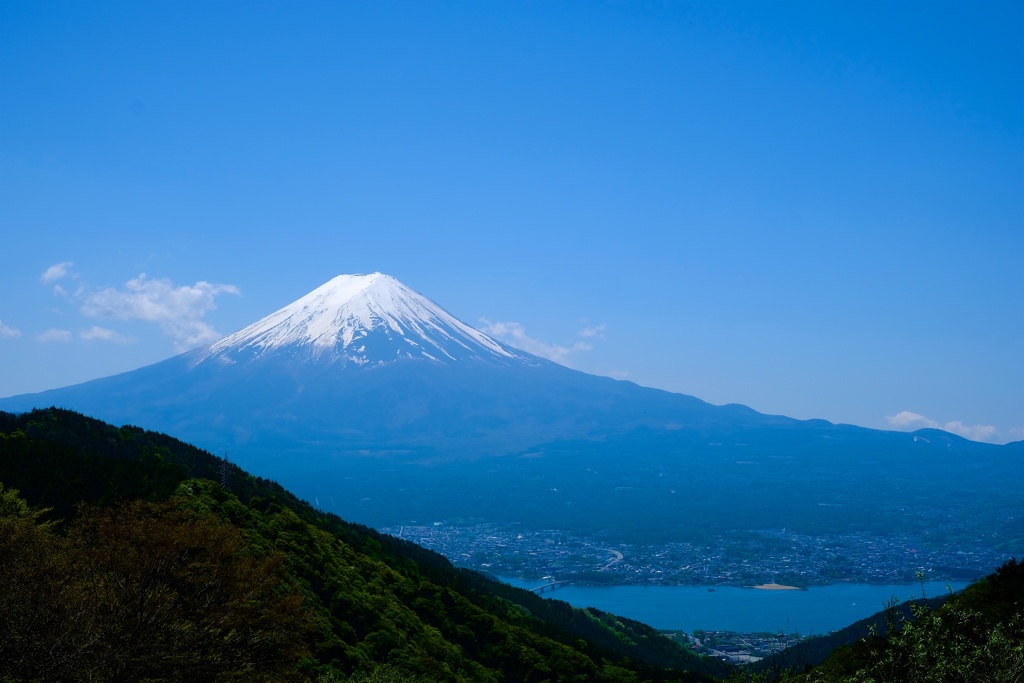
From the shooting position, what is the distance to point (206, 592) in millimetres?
18281

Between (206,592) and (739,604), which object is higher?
(206,592)

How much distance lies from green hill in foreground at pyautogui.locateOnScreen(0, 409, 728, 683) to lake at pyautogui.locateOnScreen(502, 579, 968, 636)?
31604mm

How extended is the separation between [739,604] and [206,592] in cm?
7852

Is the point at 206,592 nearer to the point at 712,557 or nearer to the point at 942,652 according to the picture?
the point at 942,652

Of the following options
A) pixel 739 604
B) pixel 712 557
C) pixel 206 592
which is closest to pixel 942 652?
pixel 206 592

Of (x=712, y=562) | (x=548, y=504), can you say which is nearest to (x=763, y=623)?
(x=712, y=562)

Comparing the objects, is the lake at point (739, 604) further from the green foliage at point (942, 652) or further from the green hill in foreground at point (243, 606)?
the green foliage at point (942, 652)

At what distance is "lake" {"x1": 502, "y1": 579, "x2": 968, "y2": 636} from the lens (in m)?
76.4

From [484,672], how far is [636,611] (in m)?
58.5

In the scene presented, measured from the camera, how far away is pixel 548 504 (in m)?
151

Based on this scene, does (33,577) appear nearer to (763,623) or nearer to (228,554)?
(228,554)

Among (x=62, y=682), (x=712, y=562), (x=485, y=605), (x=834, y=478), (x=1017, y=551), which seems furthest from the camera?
(x=834, y=478)

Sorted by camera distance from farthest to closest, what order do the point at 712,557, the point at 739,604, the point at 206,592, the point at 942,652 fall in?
the point at 712,557 → the point at 739,604 → the point at 206,592 → the point at 942,652

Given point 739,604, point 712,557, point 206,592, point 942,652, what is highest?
point 206,592
